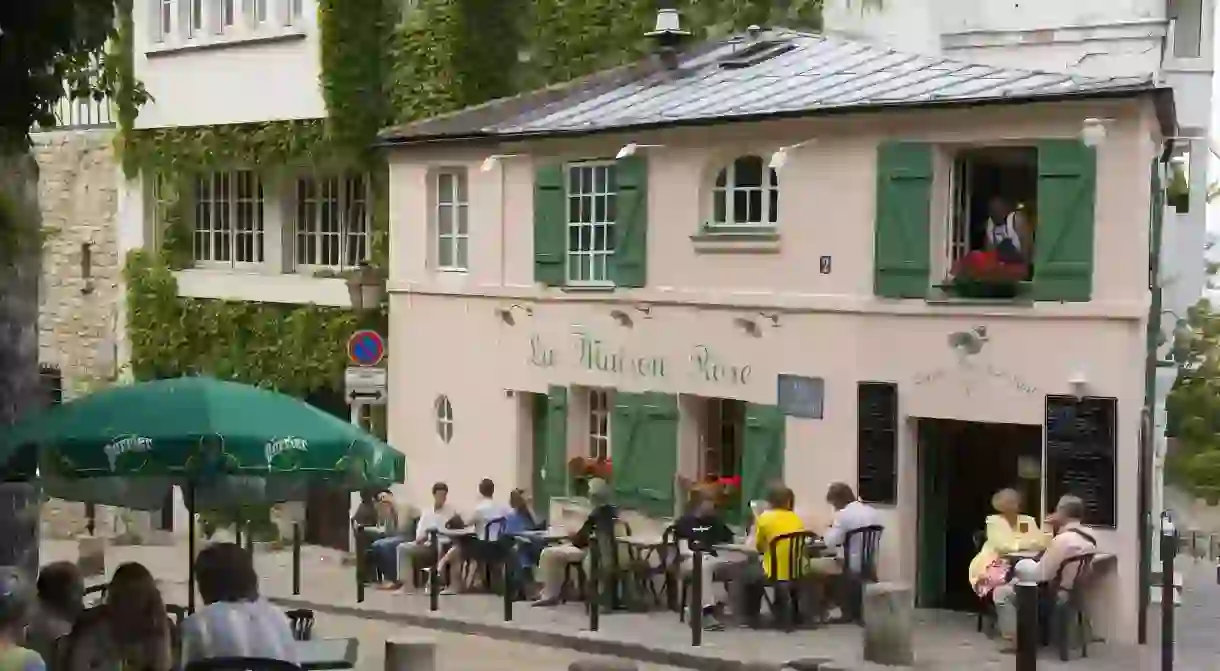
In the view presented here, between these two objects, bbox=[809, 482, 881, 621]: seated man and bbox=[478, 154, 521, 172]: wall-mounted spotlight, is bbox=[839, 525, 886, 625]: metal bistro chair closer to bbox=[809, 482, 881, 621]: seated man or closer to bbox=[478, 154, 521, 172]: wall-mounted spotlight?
bbox=[809, 482, 881, 621]: seated man

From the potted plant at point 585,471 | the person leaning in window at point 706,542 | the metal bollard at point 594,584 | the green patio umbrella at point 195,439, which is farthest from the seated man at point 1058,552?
the green patio umbrella at point 195,439

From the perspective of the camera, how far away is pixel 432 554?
2162 centimetres

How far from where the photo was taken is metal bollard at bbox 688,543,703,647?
16.6 m

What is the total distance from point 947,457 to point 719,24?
8.29 meters

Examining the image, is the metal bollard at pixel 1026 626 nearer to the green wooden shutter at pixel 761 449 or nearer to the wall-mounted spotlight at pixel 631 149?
the green wooden shutter at pixel 761 449

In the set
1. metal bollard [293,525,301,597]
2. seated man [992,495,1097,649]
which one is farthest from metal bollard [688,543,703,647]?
metal bollard [293,525,301,597]

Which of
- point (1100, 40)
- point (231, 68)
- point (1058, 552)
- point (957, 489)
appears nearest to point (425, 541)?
point (957, 489)

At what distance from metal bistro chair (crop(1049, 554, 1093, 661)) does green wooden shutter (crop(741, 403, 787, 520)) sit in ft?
12.3

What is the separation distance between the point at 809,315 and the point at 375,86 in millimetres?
9387

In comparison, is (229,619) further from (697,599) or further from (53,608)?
(697,599)

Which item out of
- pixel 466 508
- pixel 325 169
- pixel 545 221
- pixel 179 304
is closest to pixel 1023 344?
pixel 545 221

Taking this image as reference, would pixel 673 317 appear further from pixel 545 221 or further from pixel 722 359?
pixel 545 221

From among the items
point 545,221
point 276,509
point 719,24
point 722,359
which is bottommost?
point 276,509

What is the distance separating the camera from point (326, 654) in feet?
36.5
